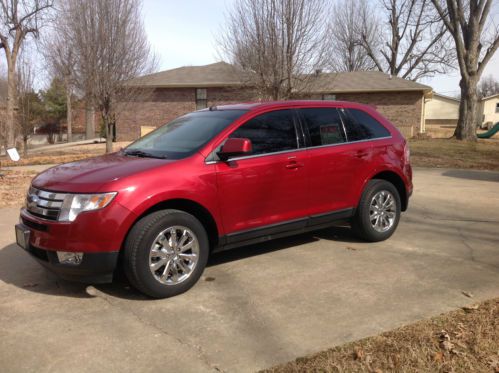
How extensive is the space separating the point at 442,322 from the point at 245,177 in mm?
2145

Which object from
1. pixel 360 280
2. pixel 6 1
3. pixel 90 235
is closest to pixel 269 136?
pixel 360 280

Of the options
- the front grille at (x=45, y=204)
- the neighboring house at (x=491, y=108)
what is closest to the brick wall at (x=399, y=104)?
the front grille at (x=45, y=204)

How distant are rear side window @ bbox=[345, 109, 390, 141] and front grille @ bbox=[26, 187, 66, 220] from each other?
131 inches

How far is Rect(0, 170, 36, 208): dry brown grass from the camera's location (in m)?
8.68

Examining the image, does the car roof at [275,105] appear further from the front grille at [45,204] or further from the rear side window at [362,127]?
the front grille at [45,204]

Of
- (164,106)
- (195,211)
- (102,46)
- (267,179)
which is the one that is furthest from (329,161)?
(164,106)

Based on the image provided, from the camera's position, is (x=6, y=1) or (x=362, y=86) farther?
(x=362, y=86)

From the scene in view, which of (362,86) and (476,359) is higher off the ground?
(362,86)

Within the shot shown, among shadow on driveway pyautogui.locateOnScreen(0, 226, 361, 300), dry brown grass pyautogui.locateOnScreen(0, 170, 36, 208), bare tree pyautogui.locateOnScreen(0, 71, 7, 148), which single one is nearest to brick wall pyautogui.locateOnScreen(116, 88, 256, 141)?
bare tree pyautogui.locateOnScreen(0, 71, 7, 148)

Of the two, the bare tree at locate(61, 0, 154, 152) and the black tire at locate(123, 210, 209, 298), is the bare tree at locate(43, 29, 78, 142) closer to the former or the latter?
the bare tree at locate(61, 0, 154, 152)

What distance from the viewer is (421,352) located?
3125 mm

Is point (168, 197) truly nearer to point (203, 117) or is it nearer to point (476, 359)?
point (203, 117)

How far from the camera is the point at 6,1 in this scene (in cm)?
2059

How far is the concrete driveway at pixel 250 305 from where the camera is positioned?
10.7 ft
